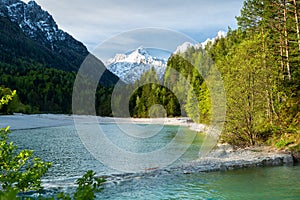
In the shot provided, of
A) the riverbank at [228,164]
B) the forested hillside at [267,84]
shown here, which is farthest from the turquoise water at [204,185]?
the forested hillside at [267,84]

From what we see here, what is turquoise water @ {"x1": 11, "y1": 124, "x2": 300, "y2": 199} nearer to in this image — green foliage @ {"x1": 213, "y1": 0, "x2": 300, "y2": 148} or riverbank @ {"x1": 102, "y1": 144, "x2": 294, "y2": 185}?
riverbank @ {"x1": 102, "y1": 144, "x2": 294, "y2": 185}

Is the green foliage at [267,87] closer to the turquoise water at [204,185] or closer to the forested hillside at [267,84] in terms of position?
the forested hillside at [267,84]

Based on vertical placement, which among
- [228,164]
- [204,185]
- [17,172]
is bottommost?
[204,185]

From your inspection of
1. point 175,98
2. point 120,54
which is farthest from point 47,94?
point 120,54

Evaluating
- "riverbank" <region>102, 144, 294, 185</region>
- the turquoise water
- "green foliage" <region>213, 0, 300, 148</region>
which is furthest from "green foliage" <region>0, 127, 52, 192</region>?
"green foliage" <region>213, 0, 300, 148</region>

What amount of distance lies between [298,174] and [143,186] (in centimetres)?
693

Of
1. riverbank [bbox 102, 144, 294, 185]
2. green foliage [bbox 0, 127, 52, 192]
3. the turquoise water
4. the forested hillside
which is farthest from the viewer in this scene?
the forested hillside

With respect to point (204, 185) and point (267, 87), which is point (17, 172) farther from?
point (267, 87)

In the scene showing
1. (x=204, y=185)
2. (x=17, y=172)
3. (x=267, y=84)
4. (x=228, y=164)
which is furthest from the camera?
(x=267, y=84)

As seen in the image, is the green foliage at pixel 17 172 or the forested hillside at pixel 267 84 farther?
the forested hillside at pixel 267 84

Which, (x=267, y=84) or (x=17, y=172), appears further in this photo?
(x=267, y=84)

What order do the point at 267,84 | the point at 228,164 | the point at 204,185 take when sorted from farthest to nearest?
the point at 267,84, the point at 228,164, the point at 204,185

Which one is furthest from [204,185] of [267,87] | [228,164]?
[267,87]

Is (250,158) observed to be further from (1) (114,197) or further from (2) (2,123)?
(2) (2,123)
